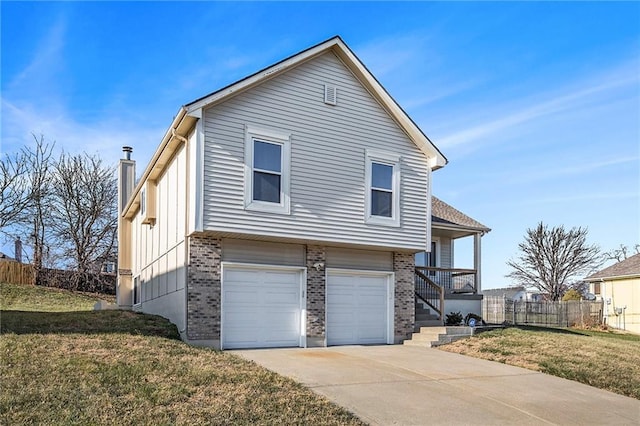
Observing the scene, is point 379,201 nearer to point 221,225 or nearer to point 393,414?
point 221,225

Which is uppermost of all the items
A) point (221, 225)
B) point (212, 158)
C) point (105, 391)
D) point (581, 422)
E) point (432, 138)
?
point (432, 138)

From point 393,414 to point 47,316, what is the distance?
30.9ft

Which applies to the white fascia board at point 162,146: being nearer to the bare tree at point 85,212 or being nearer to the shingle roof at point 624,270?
the bare tree at point 85,212

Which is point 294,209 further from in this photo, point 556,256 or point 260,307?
point 556,256

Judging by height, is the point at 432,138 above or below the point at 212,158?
above

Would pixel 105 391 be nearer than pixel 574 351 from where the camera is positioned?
Yes

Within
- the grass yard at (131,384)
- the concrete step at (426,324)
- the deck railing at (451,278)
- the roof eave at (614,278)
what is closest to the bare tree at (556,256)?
the roof eave at (614,278)

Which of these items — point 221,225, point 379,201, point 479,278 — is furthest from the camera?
point 479,278

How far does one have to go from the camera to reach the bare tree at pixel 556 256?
144 ft

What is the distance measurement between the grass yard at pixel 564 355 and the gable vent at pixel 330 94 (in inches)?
276

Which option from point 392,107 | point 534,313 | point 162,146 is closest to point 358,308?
point 392,107

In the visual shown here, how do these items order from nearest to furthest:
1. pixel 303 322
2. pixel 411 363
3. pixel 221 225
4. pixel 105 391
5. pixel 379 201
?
pixel 105 391
pixel 411 363
pixel 221 225
pixel 303 322
pixel 379 201

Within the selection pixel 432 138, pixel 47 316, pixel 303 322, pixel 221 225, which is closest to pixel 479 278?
pixel 432 138

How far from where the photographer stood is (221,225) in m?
12.7
